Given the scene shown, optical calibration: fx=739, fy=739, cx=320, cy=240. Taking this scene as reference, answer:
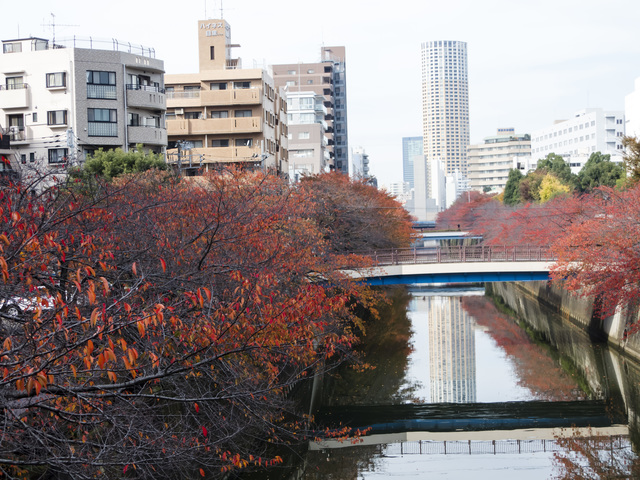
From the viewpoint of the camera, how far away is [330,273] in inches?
949

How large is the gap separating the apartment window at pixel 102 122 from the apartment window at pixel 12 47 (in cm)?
606

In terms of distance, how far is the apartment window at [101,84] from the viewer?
3719 cm

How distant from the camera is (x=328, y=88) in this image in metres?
98.7

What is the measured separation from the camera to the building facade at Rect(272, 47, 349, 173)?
95.4 metres

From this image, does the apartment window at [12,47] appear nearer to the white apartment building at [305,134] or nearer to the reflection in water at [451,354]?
the reflection in water at [451,354]

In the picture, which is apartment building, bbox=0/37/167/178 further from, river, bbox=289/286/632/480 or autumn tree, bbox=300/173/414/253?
river, bbox=289/286/632/480

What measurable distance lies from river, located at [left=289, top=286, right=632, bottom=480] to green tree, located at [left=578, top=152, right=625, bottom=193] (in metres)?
22.8

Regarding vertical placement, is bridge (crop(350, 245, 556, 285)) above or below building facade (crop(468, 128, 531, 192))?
below

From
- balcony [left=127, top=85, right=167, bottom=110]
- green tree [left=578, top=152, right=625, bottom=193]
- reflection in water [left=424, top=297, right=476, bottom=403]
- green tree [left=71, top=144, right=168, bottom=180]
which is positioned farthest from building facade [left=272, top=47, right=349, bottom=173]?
green tree [left=71, top=144, right=168, bottom=180]

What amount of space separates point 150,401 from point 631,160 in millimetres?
31459

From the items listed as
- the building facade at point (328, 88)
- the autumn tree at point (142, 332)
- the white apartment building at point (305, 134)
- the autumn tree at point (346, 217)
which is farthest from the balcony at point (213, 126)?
the building facade at point (328, 88)

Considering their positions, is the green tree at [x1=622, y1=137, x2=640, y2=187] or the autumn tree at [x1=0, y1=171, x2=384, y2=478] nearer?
the autumn tree at [x1=0, y1=171, x2=384, y2=478]

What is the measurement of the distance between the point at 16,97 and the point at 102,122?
439 centimetres

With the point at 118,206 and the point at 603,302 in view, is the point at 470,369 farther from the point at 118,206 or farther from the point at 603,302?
the point at 118,206
